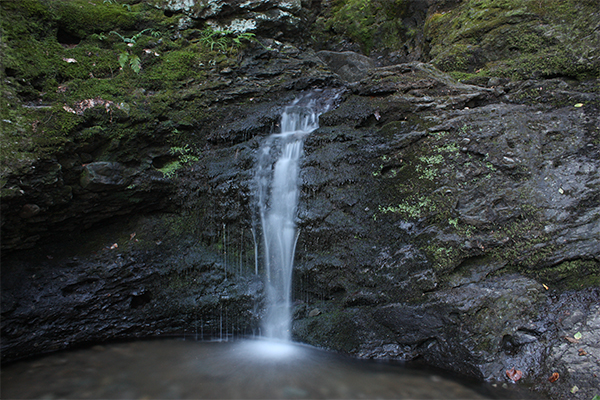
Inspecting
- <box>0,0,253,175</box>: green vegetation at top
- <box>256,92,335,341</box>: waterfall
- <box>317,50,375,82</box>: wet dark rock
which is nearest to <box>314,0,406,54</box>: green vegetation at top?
<box>317,50,375,82</box>: wet dark rock

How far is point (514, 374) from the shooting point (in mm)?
3322

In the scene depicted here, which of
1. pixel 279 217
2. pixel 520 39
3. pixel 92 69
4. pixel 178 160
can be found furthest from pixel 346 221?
pixel 92 69

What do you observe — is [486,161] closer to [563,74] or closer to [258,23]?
[563,74]

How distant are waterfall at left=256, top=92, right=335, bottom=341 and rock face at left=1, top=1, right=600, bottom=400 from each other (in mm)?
170

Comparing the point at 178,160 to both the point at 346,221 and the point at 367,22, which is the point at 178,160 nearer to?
the point at 346,221

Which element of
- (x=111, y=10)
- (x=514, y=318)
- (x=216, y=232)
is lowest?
(x=514, y=318)

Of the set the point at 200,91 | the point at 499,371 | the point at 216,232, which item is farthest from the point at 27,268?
the point at 499,371

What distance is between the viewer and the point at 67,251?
4.96 m

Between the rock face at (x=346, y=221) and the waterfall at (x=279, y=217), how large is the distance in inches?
6.7

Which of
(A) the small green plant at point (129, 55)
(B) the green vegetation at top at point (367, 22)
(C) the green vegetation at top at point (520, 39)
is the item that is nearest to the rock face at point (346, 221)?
(A) the small green plant at point (129, 55)

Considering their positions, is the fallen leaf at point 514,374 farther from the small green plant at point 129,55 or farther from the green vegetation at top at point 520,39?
the small green plant at point 129,55

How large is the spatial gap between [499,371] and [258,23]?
7.69m

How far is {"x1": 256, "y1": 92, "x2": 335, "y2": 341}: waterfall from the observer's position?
4719mm

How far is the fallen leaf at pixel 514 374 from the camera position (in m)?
3.29
